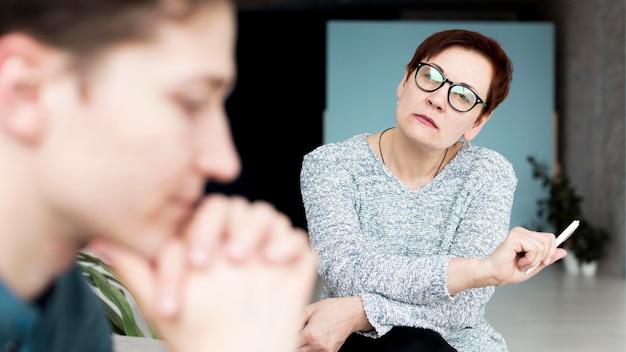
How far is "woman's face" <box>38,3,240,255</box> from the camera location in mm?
371

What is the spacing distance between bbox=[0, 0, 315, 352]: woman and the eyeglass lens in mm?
1280

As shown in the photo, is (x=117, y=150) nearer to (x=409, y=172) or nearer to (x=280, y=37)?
(x=409, y=172)

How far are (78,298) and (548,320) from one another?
14.1 feet

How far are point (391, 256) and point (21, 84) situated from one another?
4.12 ft

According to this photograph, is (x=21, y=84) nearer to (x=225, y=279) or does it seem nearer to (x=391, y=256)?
(x=225, y=279)

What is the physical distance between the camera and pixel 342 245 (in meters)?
1.60

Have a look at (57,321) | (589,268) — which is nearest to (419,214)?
(57,321)

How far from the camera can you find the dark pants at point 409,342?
59.1 inches

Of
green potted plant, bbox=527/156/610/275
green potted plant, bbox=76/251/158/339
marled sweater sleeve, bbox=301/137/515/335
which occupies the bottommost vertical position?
green potted plant, bbox=527/156/610/275

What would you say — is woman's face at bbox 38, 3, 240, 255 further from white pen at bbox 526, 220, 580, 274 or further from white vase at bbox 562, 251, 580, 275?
white vase at bbox 562, 251, 580, 275

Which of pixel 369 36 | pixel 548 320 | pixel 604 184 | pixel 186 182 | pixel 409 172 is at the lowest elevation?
pixel 548 320

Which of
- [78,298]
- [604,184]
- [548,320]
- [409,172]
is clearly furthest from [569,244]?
[78,298]

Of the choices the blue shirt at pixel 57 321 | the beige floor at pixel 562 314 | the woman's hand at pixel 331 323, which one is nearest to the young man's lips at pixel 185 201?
the blue shirt at pixel 57 321

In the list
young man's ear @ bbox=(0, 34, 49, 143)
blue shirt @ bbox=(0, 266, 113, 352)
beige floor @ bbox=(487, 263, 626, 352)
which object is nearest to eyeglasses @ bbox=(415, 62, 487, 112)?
blue shirt @ bbox=(0, 266, 113, 352)
